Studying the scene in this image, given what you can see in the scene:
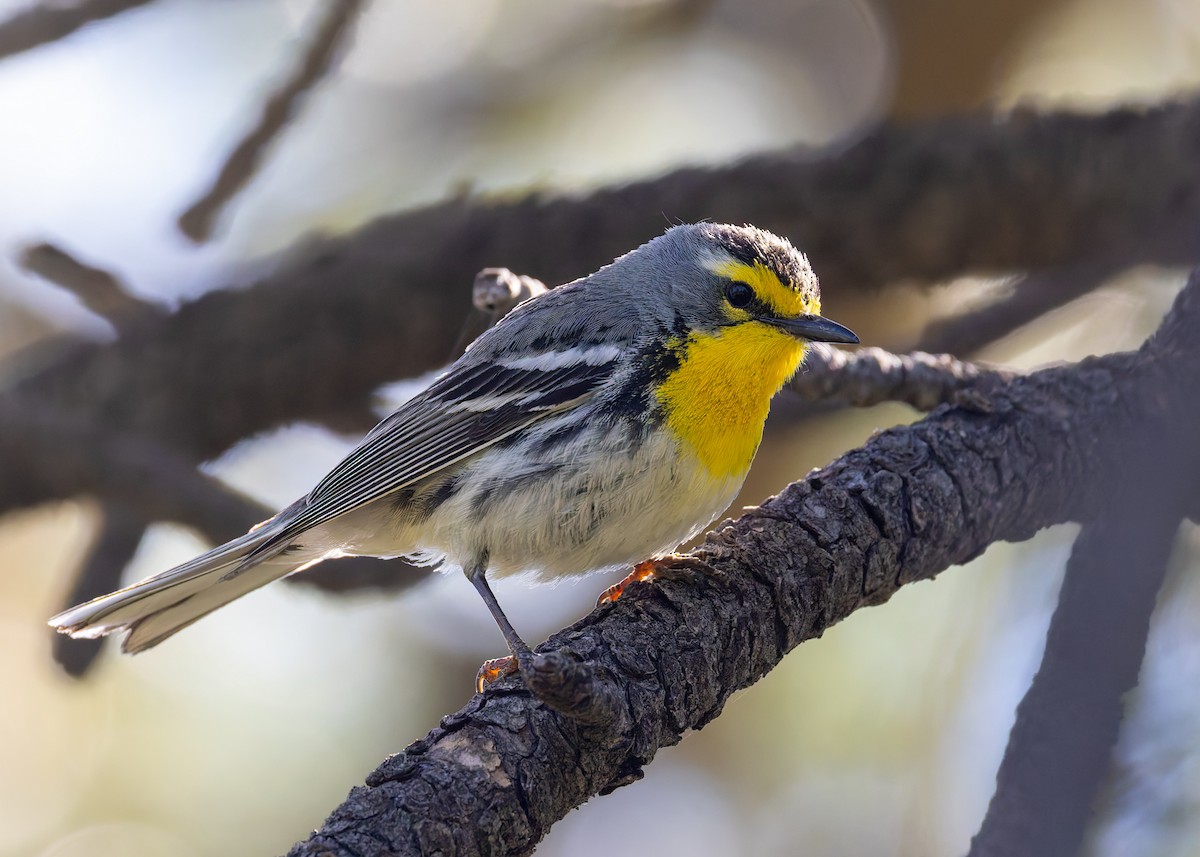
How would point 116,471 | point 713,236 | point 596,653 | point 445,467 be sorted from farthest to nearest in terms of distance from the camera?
point 116,471
point 713,236
point 445,467
point 596,653

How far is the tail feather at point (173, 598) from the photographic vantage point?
12.7ft

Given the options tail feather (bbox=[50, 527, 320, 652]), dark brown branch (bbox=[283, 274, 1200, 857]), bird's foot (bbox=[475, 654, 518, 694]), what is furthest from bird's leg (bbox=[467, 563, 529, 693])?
tail feather (bbox=[50, 527, 320, 652])

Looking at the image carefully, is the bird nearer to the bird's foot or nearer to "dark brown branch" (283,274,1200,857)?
the bird's foot

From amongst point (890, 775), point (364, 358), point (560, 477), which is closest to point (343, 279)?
point (364, 358)

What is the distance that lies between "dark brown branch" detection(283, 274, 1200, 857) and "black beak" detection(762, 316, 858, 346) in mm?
353

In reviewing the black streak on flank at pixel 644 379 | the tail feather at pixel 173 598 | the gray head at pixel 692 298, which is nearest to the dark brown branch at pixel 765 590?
the black streak on flank at pixel 644 379

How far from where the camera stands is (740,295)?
399 centimetres

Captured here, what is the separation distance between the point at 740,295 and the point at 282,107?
2.58m

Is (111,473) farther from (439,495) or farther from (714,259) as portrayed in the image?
(714,259)

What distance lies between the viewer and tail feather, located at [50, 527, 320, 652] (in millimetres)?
3861

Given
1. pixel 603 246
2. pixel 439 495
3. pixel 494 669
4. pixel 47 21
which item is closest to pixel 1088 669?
pixel 494 669

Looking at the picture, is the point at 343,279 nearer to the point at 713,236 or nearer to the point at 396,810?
the point at 713,236

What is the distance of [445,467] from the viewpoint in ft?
12.7

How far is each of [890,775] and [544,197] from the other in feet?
10.3
